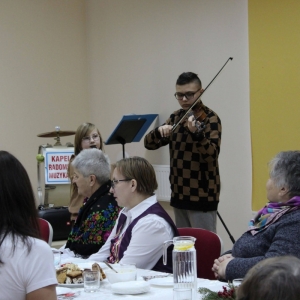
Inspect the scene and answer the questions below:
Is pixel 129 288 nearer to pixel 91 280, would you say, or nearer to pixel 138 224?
pixel 91 280

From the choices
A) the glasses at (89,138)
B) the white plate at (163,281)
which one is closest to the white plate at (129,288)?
the white plate at (163,281)

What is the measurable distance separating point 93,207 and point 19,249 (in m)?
1.78

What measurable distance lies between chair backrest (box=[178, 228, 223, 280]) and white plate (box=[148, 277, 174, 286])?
A: 0.55 m

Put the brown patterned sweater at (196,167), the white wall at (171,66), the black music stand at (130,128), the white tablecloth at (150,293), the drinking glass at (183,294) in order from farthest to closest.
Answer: the black music stand at (130,128) < the white wall at (171,66) < the brown patterned sweater at (196,167) < the white tablecloth at (150,293) < the drinking glass at (183,294)

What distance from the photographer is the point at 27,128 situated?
632 cm

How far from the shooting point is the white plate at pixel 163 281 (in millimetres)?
2361

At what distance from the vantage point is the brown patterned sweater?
162 inches

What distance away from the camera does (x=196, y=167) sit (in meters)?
4.21

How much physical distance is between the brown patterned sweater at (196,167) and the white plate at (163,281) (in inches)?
67.4

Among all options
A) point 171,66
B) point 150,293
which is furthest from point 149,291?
point 171,66

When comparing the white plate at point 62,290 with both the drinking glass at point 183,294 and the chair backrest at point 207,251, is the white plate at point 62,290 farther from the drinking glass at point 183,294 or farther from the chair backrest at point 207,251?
the chair backrest at point 207,251

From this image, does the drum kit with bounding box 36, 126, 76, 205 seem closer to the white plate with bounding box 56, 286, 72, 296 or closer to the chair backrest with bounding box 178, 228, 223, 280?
the chair backrest with bounding box 178, 228, 223, 280

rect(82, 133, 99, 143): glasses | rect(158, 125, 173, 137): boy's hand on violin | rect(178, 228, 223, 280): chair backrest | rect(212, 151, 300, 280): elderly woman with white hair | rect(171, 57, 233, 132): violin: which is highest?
rect(171, 57, 233, 132): violin

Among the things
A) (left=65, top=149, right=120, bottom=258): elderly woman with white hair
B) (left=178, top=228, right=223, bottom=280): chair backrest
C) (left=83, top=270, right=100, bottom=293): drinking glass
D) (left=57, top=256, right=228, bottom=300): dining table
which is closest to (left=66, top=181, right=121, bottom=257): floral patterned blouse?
(left=65, top=149, right=120, bottom=258): elderly woman with white hair
